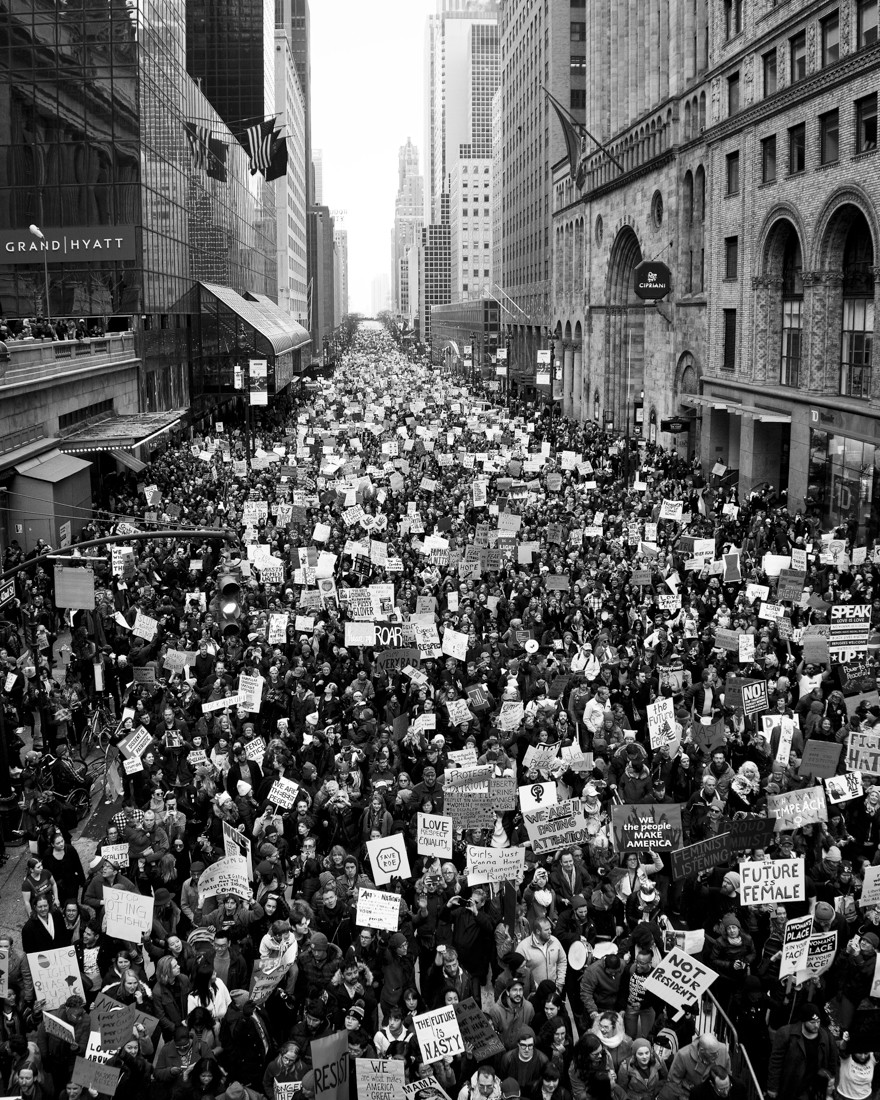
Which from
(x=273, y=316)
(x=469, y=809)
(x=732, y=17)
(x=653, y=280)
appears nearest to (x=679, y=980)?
(x=469, y=809)

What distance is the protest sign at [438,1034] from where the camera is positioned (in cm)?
938

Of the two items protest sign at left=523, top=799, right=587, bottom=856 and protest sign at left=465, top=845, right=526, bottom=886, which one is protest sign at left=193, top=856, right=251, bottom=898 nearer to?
protest sign at left=465, top=845, right=526, bottom=886

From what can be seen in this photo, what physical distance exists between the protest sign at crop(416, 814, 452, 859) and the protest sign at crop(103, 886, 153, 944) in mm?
2780

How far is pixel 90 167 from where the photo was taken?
4659 cm

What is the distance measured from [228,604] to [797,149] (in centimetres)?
2453

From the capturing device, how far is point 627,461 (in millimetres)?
44688

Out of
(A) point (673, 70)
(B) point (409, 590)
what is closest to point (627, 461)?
(A) point (673, 70)

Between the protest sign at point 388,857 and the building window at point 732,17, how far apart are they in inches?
1522

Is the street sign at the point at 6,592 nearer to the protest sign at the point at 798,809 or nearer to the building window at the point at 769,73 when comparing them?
the protest sign at the point at 798,809

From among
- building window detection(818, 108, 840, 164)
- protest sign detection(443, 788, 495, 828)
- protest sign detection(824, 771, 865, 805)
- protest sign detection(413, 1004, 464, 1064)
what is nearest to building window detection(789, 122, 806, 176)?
building window detection(818, 108, 840, 164)

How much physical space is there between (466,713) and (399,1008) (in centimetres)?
648

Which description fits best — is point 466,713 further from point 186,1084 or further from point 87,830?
point 186,1084

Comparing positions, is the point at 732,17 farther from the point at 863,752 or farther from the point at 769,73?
the point at 863,752

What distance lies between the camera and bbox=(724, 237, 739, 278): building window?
147ft
